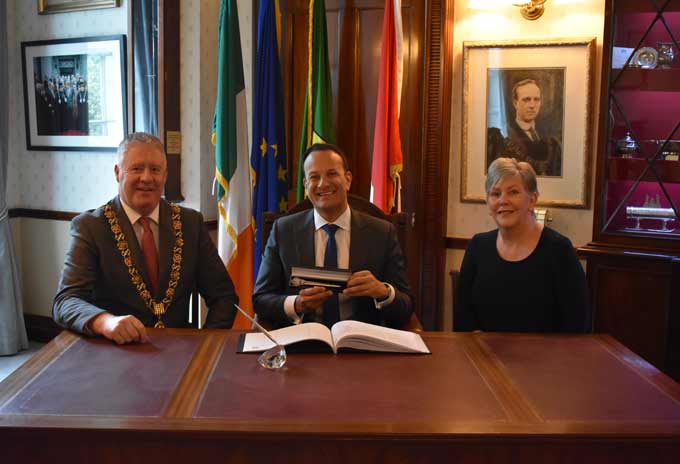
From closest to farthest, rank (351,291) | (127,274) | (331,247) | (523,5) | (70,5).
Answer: (351,291) < (127,274) < (331,247) < (523,5) < (70,5)

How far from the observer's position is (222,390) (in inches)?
66.1

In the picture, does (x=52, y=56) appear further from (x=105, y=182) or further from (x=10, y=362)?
(x=10, y=362)

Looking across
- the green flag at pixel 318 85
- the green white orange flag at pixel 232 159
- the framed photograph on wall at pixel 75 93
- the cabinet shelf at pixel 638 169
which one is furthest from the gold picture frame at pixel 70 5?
the cabinet shelf at pixel 638 169

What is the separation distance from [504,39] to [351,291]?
2.32 m

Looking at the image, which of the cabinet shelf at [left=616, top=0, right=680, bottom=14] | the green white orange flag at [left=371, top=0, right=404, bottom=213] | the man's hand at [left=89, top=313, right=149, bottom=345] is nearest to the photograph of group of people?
the green white orange flag at [left=371, top=0, right=404, bottom=213]

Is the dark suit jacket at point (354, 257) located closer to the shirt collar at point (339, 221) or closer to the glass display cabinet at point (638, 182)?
the shirt collar at point (339, 221)

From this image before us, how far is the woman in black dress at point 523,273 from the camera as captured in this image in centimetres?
248

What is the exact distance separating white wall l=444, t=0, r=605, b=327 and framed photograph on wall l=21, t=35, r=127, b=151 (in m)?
1.99

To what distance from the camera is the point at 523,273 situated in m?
2.51

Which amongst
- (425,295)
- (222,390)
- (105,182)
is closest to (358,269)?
(222,390)

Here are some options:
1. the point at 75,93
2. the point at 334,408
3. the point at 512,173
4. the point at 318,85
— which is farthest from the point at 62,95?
the point at 334,408

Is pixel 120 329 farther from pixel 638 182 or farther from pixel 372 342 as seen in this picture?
pixel 638 182

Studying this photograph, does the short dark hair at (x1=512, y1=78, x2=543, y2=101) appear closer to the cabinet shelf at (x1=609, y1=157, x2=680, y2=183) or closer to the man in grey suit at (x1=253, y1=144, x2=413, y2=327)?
the cabinet shelf at (x1=609, y1=157, x2=680, y2=183)

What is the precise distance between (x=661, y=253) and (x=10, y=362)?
12.4 feet
